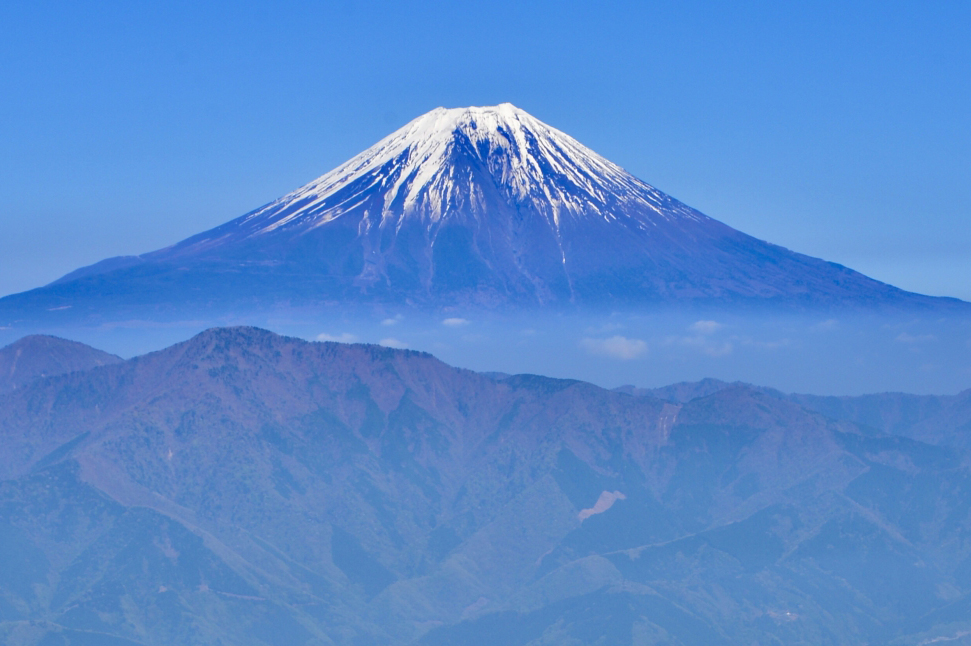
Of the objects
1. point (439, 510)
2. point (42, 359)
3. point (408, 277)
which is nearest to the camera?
point (439, 510)

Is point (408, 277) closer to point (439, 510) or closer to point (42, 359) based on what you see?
point (42, 359)

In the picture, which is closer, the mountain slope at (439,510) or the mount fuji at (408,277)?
the mountain slope at (439,510)

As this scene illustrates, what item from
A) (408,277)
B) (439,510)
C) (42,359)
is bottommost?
(439,510)

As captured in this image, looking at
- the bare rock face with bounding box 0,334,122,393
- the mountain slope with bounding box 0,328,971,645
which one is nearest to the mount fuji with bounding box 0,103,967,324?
the bare rock face with bounding box 0,334,122,393

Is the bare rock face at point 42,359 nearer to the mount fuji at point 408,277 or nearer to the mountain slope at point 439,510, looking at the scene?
the mountain slope at point 439,510

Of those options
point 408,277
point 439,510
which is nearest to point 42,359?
point 408,277

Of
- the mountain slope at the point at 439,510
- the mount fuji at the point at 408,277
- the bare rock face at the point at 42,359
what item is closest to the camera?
the mountain slope at the point at 439,510

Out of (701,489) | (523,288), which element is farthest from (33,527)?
(523,288)

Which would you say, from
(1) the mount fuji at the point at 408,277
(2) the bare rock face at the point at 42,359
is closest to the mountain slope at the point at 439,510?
(2) the bare rock face at the point at 42,359
